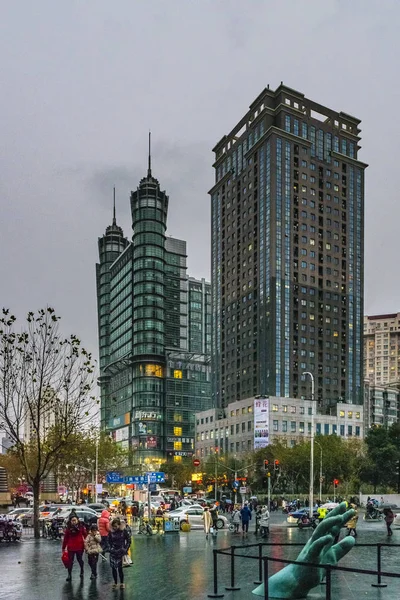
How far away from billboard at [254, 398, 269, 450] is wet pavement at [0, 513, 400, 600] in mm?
93677

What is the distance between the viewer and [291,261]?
152 metres

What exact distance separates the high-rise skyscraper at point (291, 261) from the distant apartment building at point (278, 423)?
143 inches

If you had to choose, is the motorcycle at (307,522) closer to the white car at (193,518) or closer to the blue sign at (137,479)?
the white car at (193,518)

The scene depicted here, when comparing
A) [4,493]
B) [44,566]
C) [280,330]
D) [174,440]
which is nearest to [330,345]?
[280,330]

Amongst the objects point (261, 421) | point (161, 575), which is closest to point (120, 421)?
point (261, 421)

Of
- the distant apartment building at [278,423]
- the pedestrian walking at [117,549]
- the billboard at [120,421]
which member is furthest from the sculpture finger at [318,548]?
the billboard at [120,421]

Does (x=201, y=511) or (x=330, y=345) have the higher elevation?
(x=330, y=345)

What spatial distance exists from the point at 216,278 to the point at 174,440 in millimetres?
43294

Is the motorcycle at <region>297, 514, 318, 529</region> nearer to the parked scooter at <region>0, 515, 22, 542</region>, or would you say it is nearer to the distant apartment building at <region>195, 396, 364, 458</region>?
the parked scooter at <region>0, 515, 22, 542</region>

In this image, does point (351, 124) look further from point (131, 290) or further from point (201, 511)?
point (201, 511)

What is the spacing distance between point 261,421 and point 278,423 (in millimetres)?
7782

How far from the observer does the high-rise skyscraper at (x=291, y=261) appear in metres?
149

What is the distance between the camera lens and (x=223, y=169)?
18100 centimetres

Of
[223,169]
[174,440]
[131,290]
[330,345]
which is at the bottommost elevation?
[174,440]
